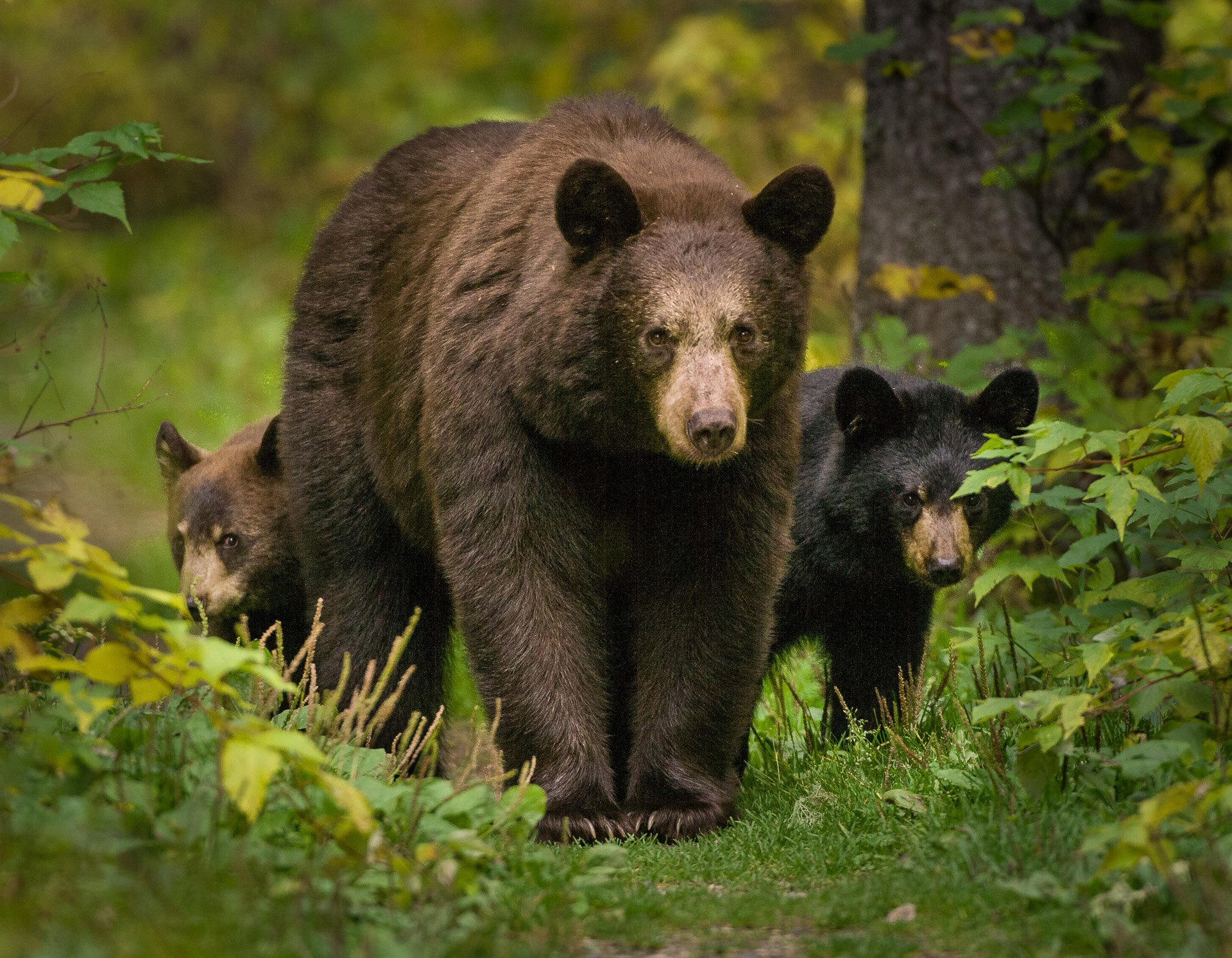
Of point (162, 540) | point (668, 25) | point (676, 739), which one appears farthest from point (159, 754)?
point (668, 25)

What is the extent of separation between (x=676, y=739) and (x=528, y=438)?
42.8 inches

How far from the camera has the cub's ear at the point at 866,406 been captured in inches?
204

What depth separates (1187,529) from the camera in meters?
4.46

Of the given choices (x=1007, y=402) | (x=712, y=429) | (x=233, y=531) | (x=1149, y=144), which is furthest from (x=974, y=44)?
(x=233, y=531)

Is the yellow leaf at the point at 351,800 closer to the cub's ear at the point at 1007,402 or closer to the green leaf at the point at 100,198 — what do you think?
the green leaf at the point at 100,198

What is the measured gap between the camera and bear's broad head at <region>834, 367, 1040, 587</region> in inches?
201

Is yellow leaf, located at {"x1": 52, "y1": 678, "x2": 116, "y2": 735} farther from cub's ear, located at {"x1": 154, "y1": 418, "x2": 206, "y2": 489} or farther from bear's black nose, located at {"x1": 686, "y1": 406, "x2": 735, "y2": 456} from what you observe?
cub's ear, located at {"x1": 154, "y1": 418, "x2": 206, "y2": 489}

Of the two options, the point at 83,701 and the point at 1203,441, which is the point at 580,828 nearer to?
the point at 83,701

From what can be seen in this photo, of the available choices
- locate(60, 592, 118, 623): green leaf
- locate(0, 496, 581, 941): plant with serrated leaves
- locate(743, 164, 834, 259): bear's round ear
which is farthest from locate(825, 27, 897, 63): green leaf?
locate(60, 592, 118, 623): green leaf

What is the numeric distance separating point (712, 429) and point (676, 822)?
130 cm

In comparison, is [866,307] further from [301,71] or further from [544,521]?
[301,71]

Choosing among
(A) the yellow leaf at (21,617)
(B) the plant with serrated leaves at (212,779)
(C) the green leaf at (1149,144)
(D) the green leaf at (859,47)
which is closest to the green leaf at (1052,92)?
(C) the green leaf at (1149,144)

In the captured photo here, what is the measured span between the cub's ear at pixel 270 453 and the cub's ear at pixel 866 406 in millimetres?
2352

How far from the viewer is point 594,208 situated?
4.06 metres
